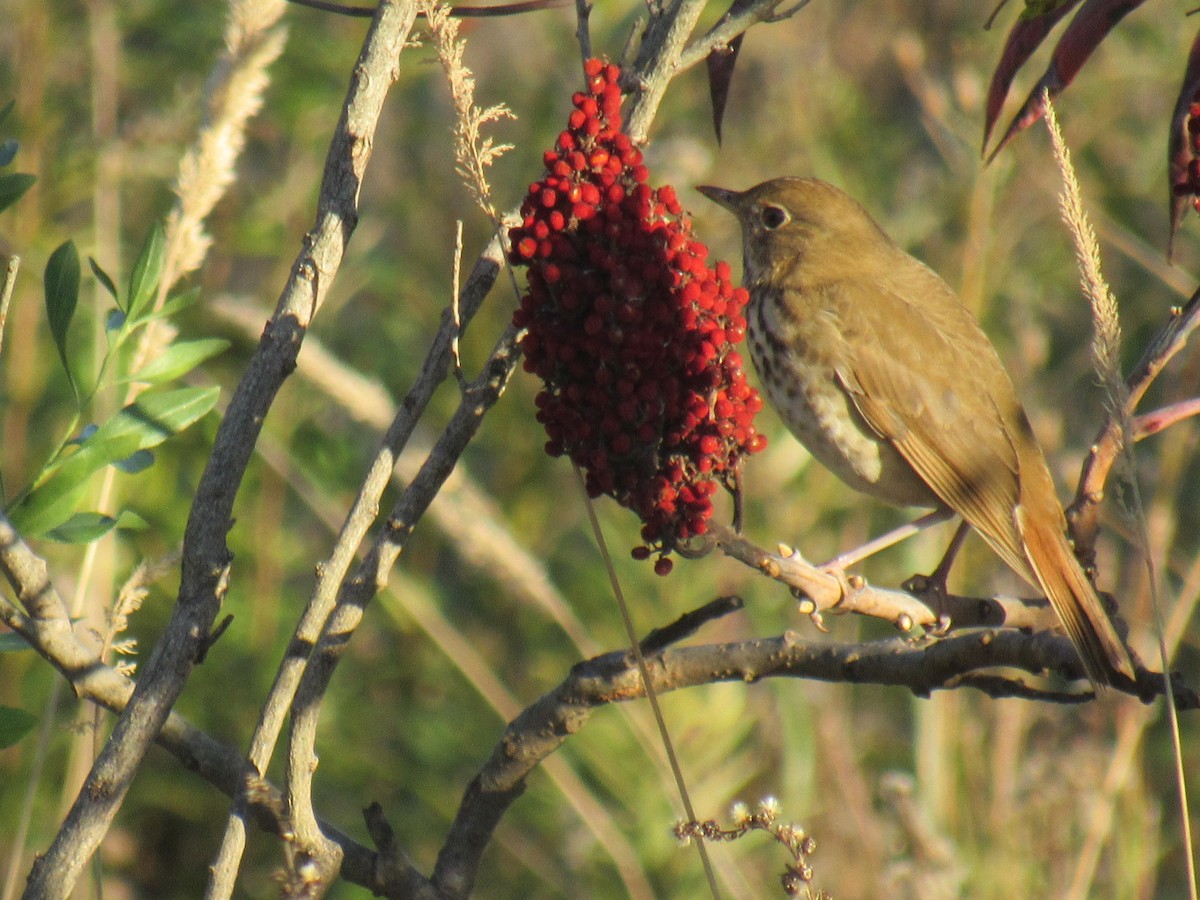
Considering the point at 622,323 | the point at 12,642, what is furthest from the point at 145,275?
the point at 622,323

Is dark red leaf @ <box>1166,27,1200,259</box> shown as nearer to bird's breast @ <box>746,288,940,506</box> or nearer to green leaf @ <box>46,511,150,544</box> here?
bird's breast @ <box>746,288,940,506</box>

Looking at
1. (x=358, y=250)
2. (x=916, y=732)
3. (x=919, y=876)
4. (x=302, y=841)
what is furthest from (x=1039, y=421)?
(x=302, y=841)

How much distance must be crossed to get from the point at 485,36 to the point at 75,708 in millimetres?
5137

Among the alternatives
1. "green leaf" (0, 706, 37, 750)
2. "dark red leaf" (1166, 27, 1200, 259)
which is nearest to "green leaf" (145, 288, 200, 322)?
"green leaf" (0, 706, 37, 750)

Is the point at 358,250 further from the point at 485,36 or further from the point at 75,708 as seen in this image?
the point at 485,36

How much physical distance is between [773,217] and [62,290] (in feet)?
7.02

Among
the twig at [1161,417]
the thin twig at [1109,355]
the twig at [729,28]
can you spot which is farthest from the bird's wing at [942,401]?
the twig at [729,28]

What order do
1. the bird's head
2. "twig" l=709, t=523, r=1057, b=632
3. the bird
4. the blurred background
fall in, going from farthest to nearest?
the blurred background
the bird's head
the bird
"twig" l=709, t=523, r=1057, b=632

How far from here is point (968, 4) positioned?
7605mm

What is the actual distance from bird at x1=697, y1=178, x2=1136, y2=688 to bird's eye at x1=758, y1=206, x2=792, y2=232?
0.48ft

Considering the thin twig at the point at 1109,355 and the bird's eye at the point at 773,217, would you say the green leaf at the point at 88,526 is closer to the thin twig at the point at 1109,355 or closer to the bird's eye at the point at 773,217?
the thin twig at the point at 1109,355

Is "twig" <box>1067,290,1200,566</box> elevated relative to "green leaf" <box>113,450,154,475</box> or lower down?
elevated

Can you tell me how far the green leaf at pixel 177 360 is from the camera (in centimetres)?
208

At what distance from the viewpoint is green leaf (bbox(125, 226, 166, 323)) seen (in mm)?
2119
